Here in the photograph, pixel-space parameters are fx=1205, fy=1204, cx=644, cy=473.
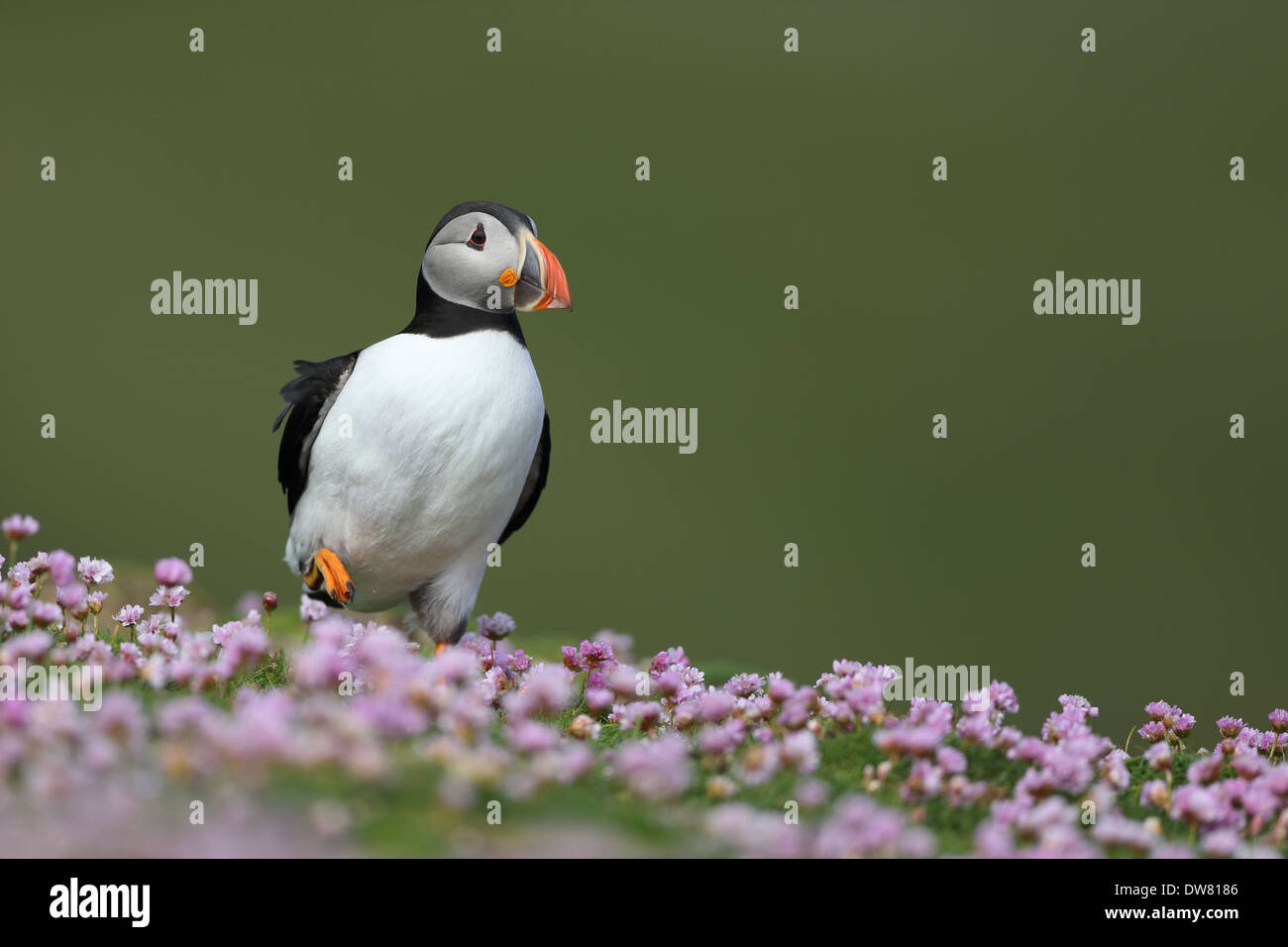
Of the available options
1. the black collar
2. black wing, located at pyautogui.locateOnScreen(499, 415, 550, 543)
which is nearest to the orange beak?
the black collar

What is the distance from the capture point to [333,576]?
6.40 m

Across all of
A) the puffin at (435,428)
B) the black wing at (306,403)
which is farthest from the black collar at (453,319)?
the black wing at (306,403)

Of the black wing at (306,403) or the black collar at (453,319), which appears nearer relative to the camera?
the black collar at (453,319)

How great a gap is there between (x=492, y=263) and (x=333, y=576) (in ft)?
6.12

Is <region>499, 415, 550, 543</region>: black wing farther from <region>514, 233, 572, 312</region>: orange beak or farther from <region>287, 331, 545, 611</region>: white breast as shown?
<region>514, 233, 572, 312</region>: orange beak

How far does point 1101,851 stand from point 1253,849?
488mm

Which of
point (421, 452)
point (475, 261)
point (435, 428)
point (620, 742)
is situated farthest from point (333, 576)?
point (620, 742)

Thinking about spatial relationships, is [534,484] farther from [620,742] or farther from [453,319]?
[620,742]

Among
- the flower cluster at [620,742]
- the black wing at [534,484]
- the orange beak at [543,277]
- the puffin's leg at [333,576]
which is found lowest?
the flower cluster at [620,742]

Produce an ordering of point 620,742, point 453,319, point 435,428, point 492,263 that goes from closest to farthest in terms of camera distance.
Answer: point 620,742 < point 435,428 < point 492,263 < point 453,319

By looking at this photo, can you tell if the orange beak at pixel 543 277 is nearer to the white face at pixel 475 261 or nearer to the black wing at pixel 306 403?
the white face at pixel 475 261

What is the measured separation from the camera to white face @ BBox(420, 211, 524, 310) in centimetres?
638

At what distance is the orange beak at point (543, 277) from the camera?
6285 millimetres
